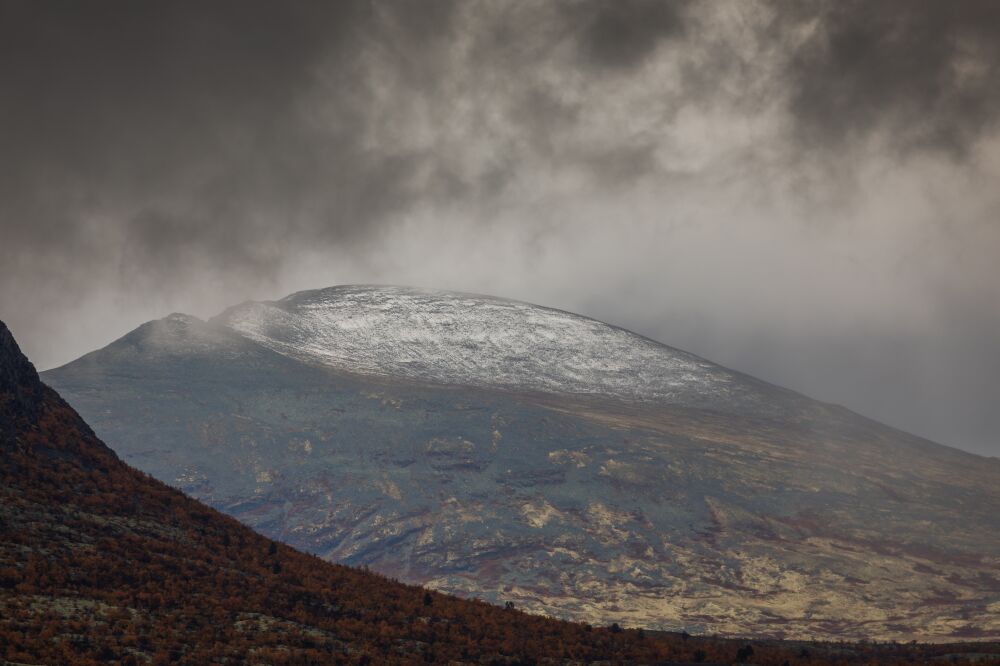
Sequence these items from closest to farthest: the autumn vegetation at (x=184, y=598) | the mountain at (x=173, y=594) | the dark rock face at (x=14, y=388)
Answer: the mountain at (x=173, y=594), the autumn vegetation at (x=184, y=598), the dark rock face at (x=14, y=388)

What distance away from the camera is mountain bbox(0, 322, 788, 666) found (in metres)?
42.2

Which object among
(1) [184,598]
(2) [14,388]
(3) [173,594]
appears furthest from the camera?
(2) [14,388]

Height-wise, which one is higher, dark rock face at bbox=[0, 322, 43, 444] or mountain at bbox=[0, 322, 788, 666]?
dark rock face at bbox=[0, 322, 43, 444]

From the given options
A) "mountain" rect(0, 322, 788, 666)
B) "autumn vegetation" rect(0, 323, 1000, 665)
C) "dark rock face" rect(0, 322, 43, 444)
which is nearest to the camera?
"mountain" rect(0, 322, 788, 666)

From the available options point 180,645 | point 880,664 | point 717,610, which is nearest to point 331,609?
point 180,645

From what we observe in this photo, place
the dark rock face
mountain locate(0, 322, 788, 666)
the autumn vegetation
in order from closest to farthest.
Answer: mountain locate(0, 322, 788, 666) < the autumn vegetation < the dark rock face

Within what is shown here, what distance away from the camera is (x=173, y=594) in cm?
4706

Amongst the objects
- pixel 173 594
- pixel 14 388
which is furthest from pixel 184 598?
pixel 14 388

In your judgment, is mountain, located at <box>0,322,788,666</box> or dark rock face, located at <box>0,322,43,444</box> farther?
dark rock face, located at <box>0,322,43,444</box>

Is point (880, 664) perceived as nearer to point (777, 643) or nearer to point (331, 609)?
point (777, 643)

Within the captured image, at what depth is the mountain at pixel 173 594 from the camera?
138ft

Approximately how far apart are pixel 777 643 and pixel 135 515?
39929mm

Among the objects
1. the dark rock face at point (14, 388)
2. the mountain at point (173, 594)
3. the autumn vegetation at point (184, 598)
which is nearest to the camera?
the mountain at point (173, 594)

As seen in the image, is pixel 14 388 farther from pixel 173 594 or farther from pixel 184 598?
pixel 184 598
